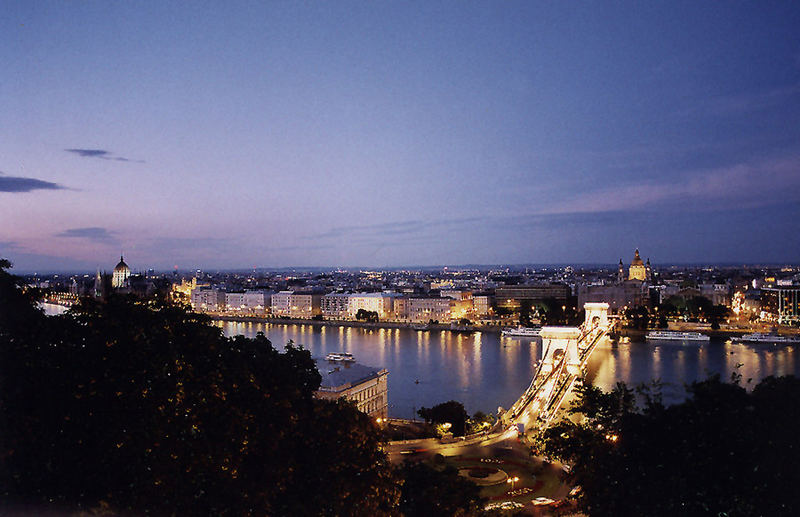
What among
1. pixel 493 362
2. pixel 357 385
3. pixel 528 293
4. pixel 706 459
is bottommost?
pixel 493 362

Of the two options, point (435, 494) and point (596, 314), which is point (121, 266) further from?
point (435, 494)

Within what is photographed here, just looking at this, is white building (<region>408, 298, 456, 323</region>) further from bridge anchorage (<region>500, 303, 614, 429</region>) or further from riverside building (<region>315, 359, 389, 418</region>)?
riverside building (<region>315, 359, 389, 418</region>)

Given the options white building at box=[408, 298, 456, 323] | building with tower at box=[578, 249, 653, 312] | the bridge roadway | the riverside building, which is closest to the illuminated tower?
building with tower at box=[578, 249, 653, 312]

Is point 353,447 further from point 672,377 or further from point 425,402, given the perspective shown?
point 672,377

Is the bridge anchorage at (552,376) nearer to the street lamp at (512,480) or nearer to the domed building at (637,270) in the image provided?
the street lamp at (512,480)

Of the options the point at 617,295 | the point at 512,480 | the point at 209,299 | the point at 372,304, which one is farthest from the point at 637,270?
the point at 512,480

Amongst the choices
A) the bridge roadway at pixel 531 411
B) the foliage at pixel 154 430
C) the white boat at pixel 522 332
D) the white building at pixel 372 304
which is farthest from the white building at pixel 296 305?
the foliage at pixel 154 430

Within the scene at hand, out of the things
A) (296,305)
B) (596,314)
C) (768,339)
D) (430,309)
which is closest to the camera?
(768,339)
